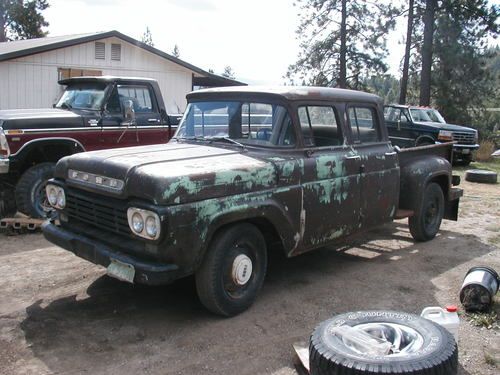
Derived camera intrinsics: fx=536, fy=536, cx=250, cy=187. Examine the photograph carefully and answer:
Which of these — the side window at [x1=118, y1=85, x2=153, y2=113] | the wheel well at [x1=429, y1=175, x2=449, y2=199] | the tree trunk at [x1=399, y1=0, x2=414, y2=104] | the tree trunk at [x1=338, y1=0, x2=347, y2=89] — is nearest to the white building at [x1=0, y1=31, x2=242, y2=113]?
the side window at [x1=118, y1=85, x2=153, y2=113]

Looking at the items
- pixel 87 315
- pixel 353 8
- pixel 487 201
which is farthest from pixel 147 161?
pixel 353 8

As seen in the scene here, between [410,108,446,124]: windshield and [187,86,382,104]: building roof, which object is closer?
[187,86,382,104]: building roof

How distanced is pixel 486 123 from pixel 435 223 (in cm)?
2067

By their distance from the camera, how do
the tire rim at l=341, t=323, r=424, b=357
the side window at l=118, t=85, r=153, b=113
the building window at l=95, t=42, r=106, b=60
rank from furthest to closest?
1. the building window at l=95, t=42, r=106, b=60
2. the side window at l=118, t=85, r=153, b=113
3. the tire rim at l=341, t=323, r=424, b=357

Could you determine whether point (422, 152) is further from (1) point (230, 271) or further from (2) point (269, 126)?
(1) point (230, 271)

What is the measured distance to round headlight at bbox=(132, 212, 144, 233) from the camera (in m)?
3.90

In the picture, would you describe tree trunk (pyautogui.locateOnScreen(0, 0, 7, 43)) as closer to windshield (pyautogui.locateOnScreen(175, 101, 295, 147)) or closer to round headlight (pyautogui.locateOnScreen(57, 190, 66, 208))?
windshield (pyautogui.locateOnScreen(175, 101, 295, 147))

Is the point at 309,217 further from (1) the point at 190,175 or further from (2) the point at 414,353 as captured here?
(2) the point at 414,353

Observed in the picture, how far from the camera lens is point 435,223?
7.15 m

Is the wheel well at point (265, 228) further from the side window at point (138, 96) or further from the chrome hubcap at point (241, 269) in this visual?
the side window at point (138, 96)

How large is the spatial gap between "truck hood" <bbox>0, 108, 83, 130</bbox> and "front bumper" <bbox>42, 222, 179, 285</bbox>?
112 inches

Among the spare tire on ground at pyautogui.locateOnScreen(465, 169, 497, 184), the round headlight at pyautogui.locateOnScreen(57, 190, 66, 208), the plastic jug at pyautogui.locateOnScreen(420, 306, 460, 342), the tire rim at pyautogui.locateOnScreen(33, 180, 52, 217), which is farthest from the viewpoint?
the spare tire on ground at pyautogui.locateOnScreen(465, 169, 497, 184)

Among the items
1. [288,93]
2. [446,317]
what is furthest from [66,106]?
[446,317]

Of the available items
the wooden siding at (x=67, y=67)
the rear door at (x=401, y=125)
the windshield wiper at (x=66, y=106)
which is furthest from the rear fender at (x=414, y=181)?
the rear door at (x=401, y=125)
